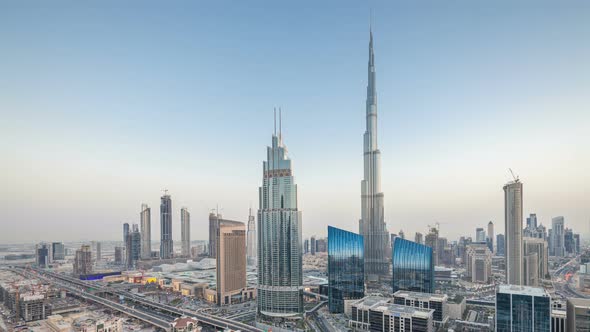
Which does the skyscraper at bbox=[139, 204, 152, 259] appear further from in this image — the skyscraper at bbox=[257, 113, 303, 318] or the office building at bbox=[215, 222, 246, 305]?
the skyscraper at bbox=[257, 113, 303, 318]

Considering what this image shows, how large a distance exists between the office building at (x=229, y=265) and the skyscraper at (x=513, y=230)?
23438mm

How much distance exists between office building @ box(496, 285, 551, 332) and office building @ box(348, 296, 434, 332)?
4.19m

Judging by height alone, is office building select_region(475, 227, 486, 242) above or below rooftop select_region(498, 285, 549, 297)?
below

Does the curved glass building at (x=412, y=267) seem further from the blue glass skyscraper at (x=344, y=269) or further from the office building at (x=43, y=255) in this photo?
the office building at (x=43, y=255)

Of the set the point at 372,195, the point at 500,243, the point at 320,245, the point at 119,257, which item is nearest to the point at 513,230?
the point at 372,195

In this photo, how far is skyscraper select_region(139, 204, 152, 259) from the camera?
5941 centimetres

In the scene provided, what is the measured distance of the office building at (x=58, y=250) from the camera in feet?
168

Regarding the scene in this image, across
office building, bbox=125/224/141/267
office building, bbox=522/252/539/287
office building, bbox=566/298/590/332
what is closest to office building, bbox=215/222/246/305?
office building, bbox=566/298/590/332

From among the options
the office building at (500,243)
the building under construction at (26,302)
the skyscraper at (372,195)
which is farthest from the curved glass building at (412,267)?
the office building at (500,243)

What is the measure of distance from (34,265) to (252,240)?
1246 inches

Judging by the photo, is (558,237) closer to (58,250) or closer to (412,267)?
(412,267)

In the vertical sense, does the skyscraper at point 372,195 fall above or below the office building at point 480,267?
above

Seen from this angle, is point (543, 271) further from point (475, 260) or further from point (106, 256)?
point (106, 256)

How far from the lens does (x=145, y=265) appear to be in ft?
169
